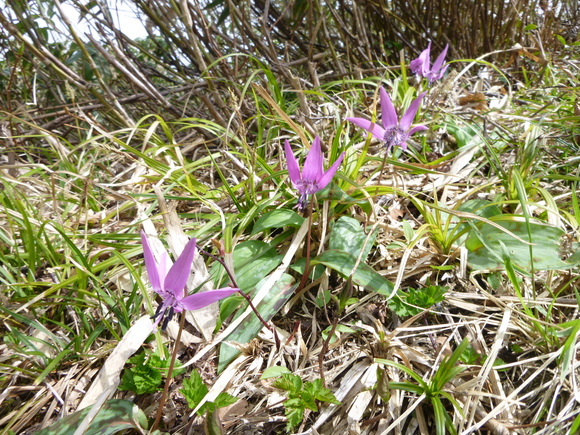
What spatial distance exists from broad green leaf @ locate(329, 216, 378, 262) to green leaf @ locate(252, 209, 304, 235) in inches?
5.3

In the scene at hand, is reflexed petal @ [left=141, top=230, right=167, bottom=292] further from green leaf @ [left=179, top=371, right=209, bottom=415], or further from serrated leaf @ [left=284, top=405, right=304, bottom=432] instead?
serrated leaf @ [left=284, top=405, right=304, bottom=432]

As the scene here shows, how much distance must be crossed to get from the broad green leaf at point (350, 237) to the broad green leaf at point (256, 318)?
215 millimetres

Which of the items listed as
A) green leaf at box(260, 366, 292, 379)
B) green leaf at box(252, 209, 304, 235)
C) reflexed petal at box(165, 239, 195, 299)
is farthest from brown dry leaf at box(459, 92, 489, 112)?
reflexed petal at box(165, 239, 195, 299)

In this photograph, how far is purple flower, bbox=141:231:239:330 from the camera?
774 mm

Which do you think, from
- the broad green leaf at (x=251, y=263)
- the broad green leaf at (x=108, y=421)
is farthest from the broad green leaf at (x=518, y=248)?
the broad green leaf at (x=108, y=421)

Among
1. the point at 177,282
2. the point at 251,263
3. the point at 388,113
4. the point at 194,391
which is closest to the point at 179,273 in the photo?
the point at 177,282

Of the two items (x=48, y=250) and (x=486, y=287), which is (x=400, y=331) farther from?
(x=48, y=250)

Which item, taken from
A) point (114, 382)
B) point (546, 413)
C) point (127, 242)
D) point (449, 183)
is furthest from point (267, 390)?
point (449, 183)

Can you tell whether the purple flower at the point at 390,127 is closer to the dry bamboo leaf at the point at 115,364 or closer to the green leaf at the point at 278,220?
the green leaf at the point at 278,220

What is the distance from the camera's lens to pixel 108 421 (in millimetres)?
959

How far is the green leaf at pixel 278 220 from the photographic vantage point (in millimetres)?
1419

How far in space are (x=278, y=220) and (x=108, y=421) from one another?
77cm

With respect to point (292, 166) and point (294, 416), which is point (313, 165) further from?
point (294, 416)

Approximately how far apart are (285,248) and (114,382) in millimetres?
712
